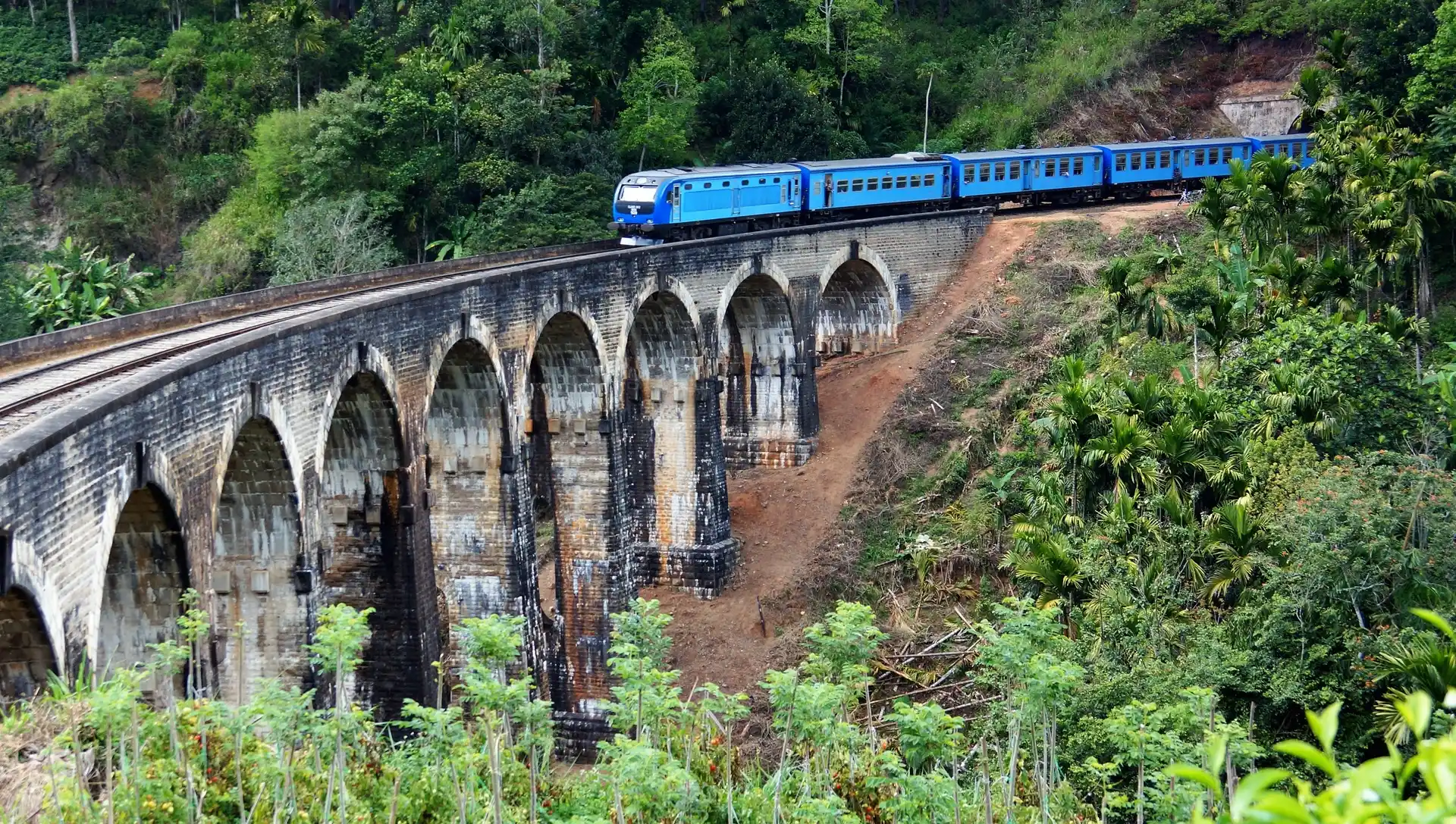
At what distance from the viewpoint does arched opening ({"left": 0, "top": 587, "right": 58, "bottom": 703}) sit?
1387cm

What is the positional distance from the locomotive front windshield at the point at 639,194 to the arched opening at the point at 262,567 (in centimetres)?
1726

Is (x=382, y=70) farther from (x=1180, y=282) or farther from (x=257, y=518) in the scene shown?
(x=257, y=518)

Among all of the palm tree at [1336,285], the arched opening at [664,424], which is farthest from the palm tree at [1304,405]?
the arched opening at [664,424]

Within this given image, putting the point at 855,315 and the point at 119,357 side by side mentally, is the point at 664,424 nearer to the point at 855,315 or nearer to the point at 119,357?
the point at 855,315

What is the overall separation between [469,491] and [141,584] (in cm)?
997

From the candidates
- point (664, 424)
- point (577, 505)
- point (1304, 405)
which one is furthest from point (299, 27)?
point (1304, 405)

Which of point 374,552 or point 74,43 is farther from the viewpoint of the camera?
point 74,43

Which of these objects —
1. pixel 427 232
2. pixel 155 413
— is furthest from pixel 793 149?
pixel 155 413

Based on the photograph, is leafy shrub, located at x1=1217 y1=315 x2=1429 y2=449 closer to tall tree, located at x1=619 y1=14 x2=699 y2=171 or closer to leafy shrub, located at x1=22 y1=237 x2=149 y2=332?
leafy shrub, located at x1=22 y1=237 x2=149 y2=332

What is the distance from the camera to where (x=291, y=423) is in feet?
65.2

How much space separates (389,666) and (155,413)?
821 centimetres

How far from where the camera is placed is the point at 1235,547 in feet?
78.7

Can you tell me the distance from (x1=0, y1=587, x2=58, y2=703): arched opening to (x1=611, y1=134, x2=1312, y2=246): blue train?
23.4 m

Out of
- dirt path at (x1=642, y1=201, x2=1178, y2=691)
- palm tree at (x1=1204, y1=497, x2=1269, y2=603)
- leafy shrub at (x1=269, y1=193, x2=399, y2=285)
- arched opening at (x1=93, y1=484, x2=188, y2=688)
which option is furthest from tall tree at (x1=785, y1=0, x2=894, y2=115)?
arched opening at (x1=93, y1=484, x2=188, y2=688)
